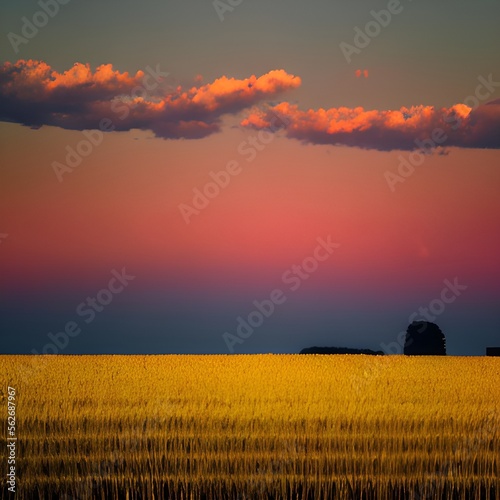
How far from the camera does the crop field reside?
10625mm

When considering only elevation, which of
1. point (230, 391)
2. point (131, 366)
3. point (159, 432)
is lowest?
point (159, 432)

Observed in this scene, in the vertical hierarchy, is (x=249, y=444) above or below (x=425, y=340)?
below

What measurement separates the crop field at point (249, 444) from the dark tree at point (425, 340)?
12.9 metres

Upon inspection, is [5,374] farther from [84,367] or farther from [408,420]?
[408,420]

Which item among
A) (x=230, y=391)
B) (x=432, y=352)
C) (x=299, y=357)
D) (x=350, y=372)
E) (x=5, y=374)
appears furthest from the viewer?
(x=432, y=352)

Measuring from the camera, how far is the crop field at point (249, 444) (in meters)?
10.6

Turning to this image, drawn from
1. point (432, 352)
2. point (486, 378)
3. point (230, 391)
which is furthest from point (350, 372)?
point (432, 352)

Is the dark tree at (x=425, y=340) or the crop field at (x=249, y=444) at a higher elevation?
the dark tree at (x=425, y=340)

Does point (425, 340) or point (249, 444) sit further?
point (425, 340)

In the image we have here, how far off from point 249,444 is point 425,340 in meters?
16.7

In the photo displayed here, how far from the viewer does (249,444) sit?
36.4 ft

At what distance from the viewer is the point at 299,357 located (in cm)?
2070

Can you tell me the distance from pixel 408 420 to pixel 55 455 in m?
4.69

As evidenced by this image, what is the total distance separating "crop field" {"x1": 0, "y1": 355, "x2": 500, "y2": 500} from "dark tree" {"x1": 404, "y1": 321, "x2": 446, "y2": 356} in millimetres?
12940
